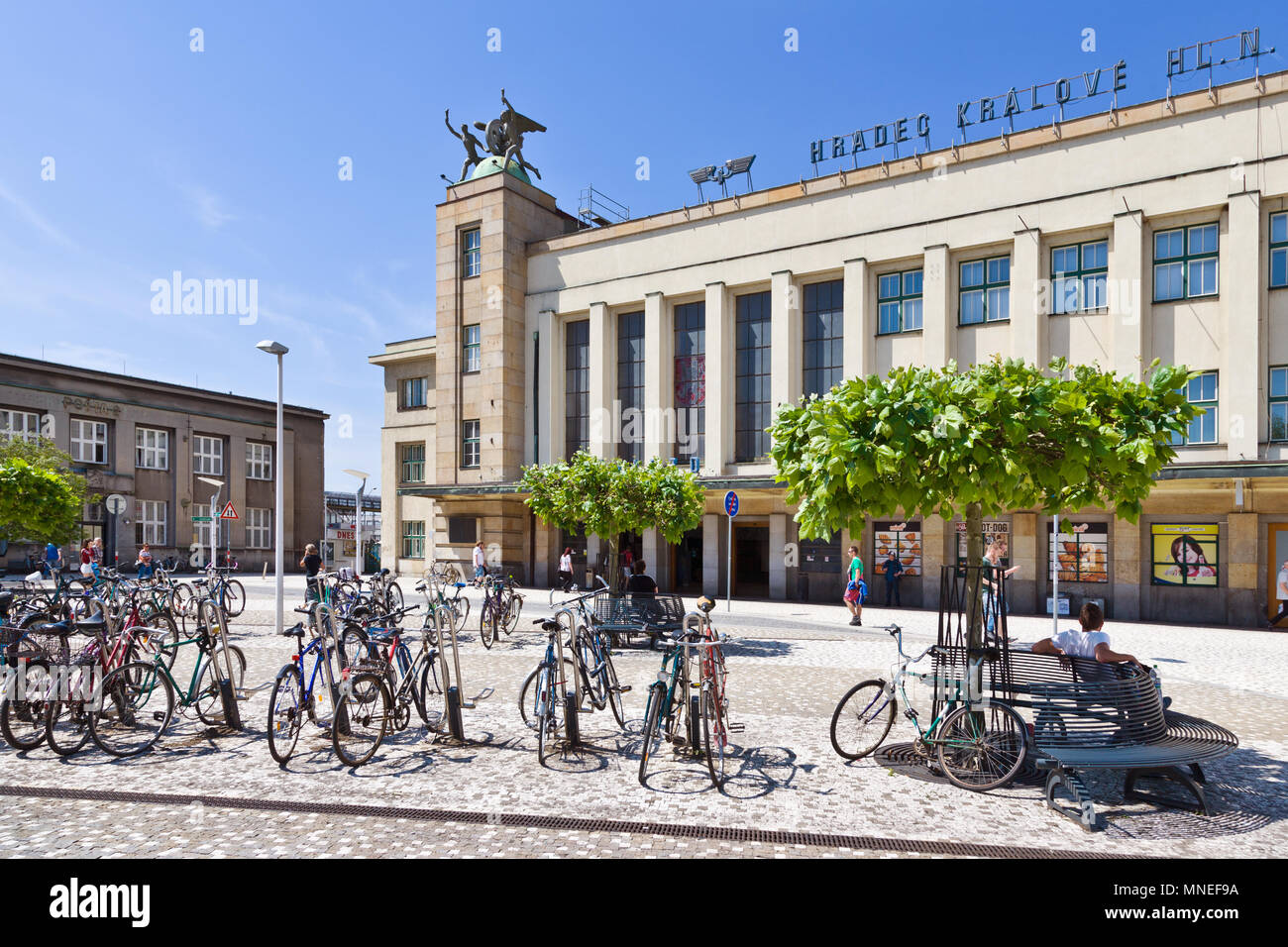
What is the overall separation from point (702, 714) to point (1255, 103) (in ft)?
73.8

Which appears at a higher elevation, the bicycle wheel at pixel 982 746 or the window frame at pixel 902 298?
the window frame at pixel 902 298

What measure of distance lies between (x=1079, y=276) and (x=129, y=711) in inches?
929

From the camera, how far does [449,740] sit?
7.71 m

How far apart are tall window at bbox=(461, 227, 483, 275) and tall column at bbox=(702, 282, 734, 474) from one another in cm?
1051

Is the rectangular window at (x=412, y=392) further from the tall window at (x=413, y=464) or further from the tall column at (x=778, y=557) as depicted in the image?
the tall column at (x=778, y=557)

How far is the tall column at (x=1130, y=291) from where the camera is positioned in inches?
845

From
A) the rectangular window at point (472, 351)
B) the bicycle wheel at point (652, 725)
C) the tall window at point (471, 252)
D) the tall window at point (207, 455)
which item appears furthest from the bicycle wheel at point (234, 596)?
the tall window at point (207, 455)

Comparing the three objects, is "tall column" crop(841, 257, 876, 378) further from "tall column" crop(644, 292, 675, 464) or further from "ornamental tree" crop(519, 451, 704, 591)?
"ornamental tree" crop(519, 451, 704, 591)

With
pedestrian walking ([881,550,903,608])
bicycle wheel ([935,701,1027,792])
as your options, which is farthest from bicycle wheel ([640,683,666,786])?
pedestrian walking ([881,550,903,608])

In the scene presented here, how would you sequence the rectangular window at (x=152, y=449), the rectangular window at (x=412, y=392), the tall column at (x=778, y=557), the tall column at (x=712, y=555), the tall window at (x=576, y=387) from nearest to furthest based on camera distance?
1. the tall column at (x=778, y=557)
2. the tall column at (x=712, y=555)
3. the tall window at (x=576, y=387)
4. the rectangular window at (x=412, y=392)
5. the rectangular window at (x=152, y=449)

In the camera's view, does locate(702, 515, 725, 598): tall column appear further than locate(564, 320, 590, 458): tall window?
No

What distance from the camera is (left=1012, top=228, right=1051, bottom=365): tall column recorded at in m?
22.7

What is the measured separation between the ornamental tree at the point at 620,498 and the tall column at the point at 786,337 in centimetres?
1129

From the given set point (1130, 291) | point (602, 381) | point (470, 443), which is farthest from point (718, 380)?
point (1130, 291)
